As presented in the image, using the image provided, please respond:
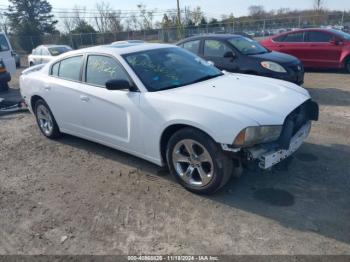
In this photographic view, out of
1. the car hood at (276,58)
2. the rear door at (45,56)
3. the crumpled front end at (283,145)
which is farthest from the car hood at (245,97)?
the rear door at (45,56)

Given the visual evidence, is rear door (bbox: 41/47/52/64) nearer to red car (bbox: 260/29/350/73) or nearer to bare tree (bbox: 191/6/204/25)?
red car (bbox: 260/29/350/73)

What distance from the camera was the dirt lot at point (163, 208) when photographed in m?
3.08

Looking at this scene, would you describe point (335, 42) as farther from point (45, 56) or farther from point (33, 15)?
point (33, 15)

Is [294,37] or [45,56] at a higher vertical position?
[294,37]

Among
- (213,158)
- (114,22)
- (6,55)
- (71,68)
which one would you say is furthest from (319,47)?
(114,22)

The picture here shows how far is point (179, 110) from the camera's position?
369cm


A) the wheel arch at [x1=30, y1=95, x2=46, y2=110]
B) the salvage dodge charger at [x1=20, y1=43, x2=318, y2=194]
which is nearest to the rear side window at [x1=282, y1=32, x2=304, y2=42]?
the salvage dodge charger at [x1=20, y1=43, x2=318, y2=194]

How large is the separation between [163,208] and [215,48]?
18.6 ft

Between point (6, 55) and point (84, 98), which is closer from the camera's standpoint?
point (84, 98)

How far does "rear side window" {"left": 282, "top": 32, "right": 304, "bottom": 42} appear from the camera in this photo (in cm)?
1183

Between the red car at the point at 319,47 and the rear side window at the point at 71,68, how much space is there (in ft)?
29.3

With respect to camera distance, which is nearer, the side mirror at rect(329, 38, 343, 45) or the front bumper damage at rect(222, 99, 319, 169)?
the front bumper damage at rect(222, 99, 319, 169)

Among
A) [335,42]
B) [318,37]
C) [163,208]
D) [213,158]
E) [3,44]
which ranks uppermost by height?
[3,44]

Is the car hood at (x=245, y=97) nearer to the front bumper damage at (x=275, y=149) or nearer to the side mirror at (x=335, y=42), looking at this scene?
the front bumper damage at (x=275, y=149)
